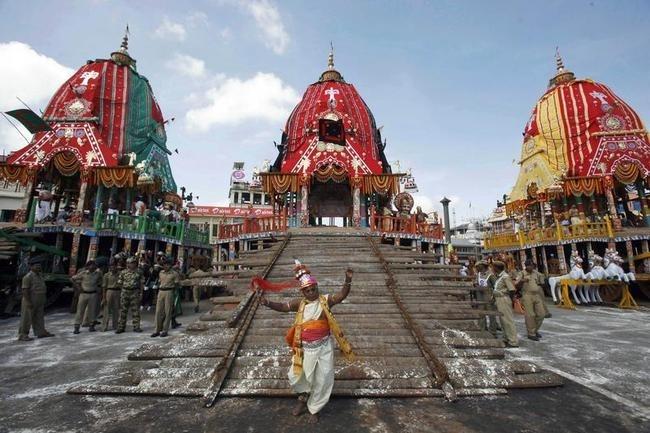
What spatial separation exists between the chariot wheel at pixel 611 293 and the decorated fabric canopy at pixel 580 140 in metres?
8.00

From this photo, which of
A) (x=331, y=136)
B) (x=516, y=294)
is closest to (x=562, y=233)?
(x=331, y=136)

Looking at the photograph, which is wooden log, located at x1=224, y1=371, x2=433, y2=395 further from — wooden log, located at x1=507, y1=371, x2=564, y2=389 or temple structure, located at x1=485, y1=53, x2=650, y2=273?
temple structure, located at x1=485, y1=53, x2=650, y2=273

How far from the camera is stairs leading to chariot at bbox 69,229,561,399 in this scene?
3879 mm

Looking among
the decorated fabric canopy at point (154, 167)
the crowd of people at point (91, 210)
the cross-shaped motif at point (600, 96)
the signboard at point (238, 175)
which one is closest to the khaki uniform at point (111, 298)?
the crowd of people at point (91, 210)

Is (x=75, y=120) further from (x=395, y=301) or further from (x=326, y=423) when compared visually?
(x=326, y=423)

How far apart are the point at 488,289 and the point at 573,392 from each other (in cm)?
337

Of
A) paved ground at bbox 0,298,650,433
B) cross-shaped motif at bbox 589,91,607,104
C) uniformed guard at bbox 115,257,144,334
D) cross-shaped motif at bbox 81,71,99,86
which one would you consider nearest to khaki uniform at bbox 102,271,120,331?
uniformed guard at bbox 115,257,144,334

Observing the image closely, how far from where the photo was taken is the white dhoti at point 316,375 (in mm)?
3328

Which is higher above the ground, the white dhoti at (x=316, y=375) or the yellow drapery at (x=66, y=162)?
the yellow drapery at (x=66, y=162)

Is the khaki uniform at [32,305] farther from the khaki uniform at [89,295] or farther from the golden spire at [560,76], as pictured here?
the golden spire at [560,76]

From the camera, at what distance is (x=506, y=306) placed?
21.9 feet

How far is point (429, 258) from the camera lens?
9406mm

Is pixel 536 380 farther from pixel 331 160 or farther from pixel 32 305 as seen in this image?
pixel 331 160

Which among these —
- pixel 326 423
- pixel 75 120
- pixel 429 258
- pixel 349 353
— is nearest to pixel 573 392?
pixel 349 353
